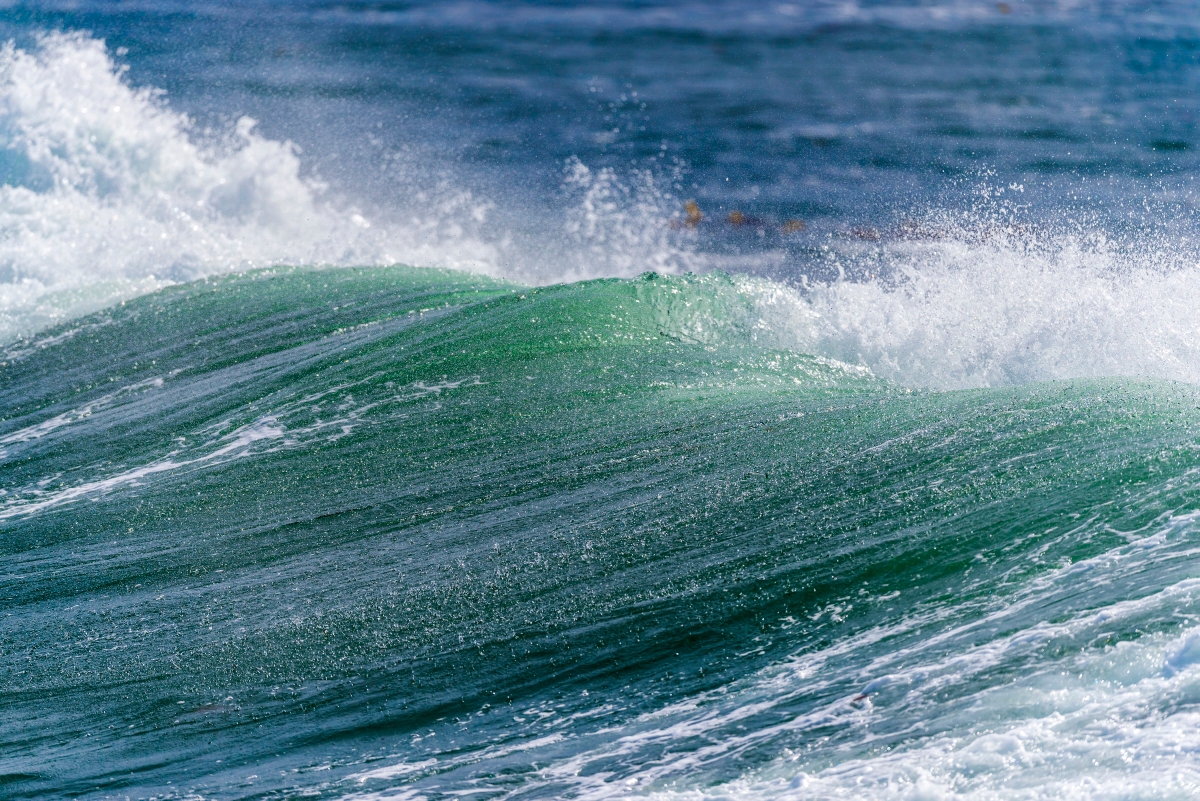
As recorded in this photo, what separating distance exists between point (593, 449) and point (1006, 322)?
223 centimetres

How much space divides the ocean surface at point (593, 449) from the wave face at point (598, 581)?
0.01m

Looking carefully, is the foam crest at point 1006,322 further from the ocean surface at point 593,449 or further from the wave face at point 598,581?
the wave face at point 598,581

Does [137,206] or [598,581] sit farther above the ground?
[137,206]

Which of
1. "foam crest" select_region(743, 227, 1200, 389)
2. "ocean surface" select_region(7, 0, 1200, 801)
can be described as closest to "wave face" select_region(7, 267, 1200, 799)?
"ocean surface" select_region(7, 0, 1200, 801)

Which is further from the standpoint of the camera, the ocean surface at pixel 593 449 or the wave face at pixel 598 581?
the ocean surface at pixel 593 449

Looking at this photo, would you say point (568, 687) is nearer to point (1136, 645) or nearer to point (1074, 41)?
point (1136, 645)

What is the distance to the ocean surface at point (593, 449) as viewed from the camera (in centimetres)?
231

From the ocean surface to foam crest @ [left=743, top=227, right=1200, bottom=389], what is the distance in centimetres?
2

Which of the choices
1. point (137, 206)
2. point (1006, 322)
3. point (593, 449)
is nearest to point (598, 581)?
point (593, 449)

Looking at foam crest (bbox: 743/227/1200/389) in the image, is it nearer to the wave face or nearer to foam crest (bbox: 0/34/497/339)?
the wave face

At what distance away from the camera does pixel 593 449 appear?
3668 millimetres

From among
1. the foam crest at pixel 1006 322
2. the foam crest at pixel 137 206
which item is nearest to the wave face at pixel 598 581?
the foam crest at pixel 1006 322

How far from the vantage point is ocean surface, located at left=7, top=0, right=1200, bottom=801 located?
231 centimetres

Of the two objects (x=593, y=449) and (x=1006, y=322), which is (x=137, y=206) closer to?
(x=593, y=449)
